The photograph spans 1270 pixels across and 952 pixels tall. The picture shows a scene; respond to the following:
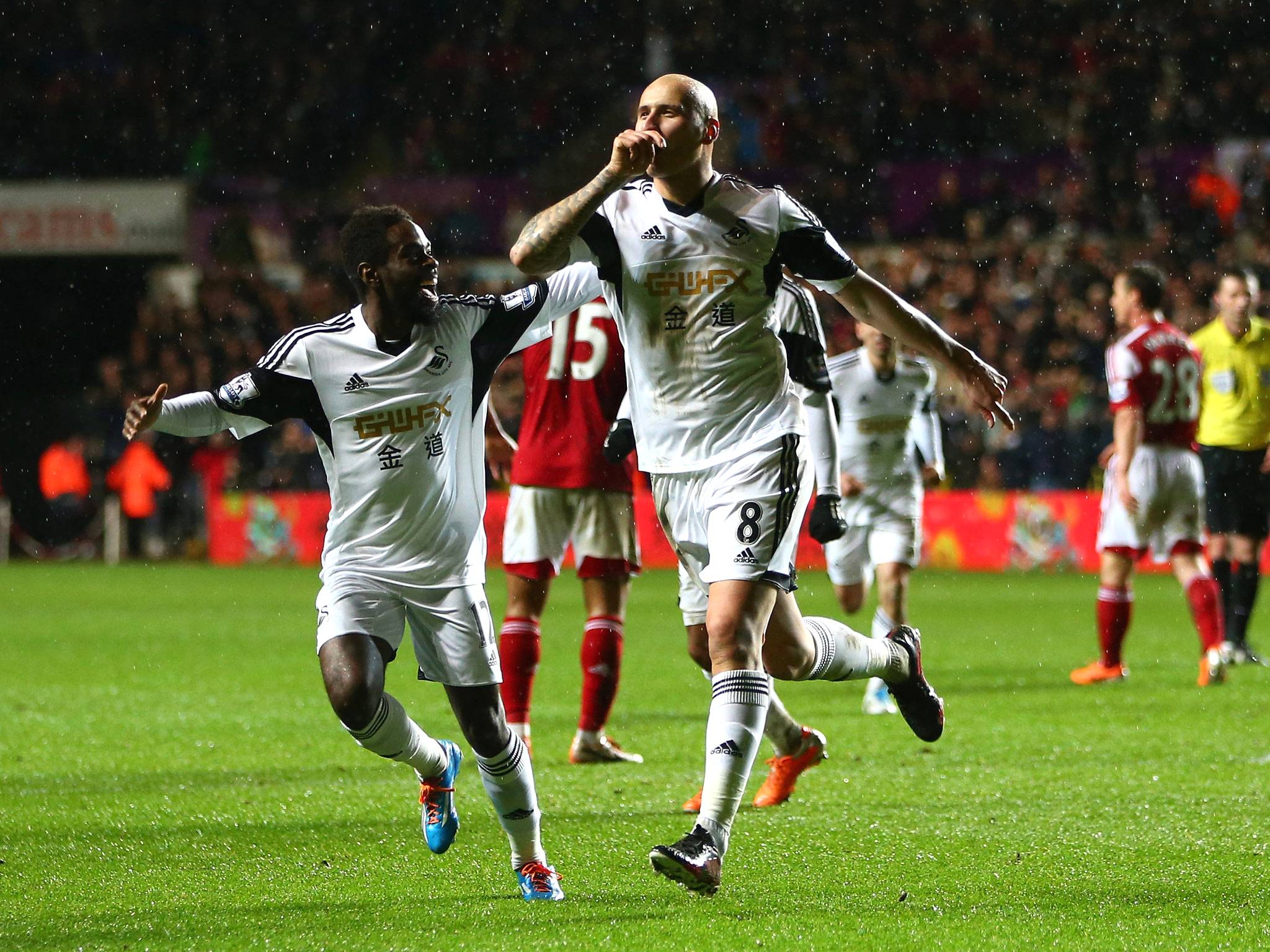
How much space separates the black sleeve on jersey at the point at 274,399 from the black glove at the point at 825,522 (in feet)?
5.86

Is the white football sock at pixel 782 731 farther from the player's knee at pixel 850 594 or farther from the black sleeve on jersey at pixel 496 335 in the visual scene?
the player's knee at pixel 850 594

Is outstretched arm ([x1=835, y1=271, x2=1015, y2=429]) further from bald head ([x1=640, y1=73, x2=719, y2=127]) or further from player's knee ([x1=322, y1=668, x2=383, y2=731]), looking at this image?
player's knee ([x1=322, y1=668, x2=383, y2=731])

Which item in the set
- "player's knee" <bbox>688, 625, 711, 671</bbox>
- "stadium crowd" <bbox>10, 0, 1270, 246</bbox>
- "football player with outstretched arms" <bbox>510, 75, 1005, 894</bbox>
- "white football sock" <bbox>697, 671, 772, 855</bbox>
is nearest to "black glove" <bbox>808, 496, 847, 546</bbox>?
"player's knee" <bbox>688, 625, 711, 671</bbox>

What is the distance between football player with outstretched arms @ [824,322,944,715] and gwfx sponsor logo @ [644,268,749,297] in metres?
4.14

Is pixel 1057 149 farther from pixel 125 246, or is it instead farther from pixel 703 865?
pixel 703 865

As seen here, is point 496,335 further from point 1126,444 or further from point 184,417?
point 1126,444

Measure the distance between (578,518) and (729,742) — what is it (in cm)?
268

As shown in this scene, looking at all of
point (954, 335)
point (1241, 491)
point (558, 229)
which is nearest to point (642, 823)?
point (558, 229)

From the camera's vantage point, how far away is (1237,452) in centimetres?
1027

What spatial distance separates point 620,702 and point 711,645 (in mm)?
4323

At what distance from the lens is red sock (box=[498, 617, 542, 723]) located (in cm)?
686

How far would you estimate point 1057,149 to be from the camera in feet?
74.0

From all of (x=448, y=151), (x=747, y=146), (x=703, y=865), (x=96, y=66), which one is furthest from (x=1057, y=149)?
(x=703, y=865)

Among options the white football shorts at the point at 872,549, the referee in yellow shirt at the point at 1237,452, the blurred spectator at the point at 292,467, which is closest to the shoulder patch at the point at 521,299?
the white football shorts at the point at 872,549
